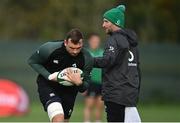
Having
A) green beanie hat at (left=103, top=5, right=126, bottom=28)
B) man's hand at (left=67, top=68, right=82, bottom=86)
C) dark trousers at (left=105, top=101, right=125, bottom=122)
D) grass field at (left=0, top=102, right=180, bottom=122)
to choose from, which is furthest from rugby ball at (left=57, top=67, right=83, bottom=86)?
grass field at (left=0, top=102, right=180, bottom=122)

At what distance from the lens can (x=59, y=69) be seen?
36.0ft

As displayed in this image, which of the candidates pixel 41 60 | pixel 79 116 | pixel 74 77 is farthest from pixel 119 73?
pixel 79 116

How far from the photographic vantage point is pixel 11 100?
2072 centimetres

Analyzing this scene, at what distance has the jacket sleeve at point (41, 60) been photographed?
35.5 ft

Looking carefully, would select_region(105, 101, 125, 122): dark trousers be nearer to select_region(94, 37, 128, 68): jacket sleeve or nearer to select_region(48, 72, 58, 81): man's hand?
select_region(94, 37, 128, 68): jacket sleeve

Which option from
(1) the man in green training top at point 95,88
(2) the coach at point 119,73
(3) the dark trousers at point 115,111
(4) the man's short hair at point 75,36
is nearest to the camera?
(4) the man's short hair at point 75,36

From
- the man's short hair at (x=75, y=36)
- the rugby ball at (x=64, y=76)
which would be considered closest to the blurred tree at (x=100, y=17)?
the rugby ball at (x=64, y=76)

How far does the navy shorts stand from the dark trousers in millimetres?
617

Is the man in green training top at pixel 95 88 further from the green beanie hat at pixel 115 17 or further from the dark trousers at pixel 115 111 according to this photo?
the dark trousers at pixel 115 111

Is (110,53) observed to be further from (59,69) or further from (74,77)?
(59,69)

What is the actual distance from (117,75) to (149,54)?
51.1 ft

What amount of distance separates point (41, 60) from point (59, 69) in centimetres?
30

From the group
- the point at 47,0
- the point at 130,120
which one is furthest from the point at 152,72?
the point at 130,120

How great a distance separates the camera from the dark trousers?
10.8 meters
